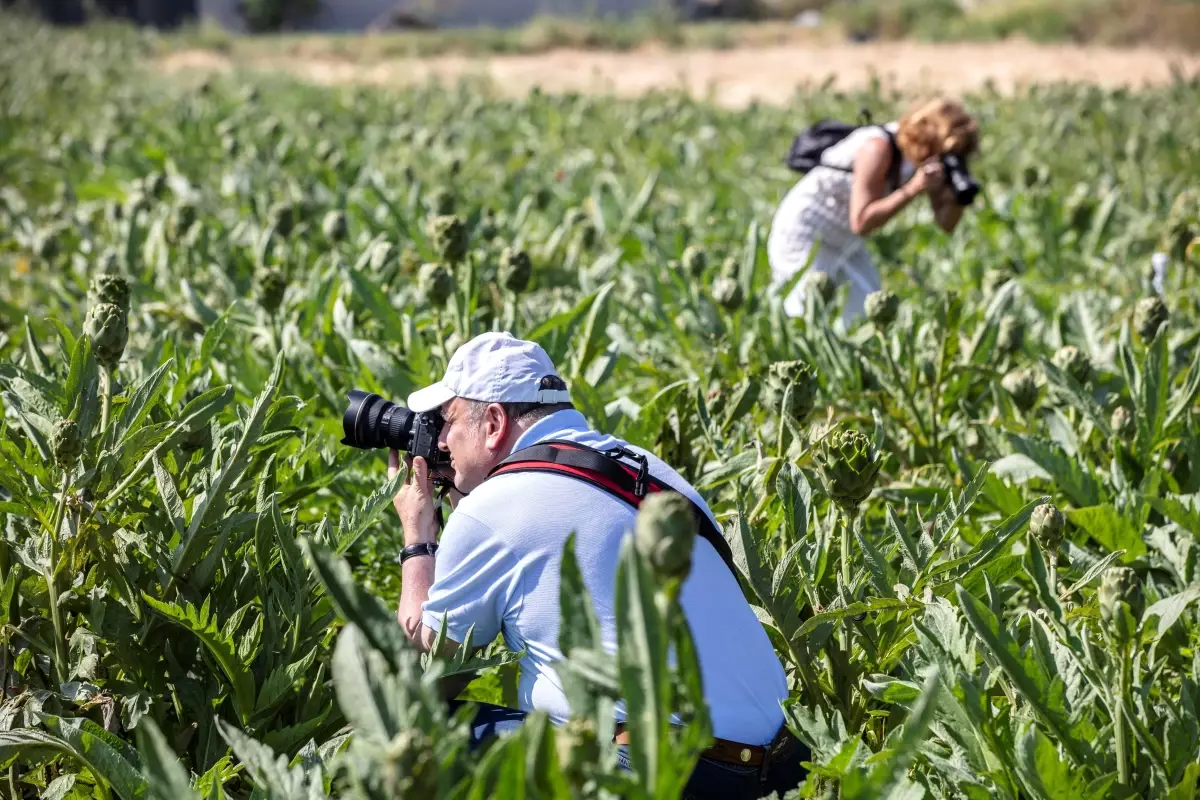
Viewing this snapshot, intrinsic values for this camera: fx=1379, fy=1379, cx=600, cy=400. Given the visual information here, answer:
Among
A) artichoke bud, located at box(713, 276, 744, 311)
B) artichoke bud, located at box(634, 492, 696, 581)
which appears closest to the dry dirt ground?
artichoke bud, located at box(713, 276, 744, 311)

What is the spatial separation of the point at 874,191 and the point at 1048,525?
7.55 ft

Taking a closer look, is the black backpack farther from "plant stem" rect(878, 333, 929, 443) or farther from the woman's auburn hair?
"plant stem" rect(878, 333, 929, 443)

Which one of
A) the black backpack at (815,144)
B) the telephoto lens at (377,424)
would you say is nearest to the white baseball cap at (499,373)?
the telephoto lens at (377,424)

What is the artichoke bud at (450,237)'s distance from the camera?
3.17 meters

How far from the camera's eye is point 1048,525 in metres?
1.99

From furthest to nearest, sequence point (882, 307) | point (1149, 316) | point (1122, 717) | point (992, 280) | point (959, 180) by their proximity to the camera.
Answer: point (959, 180), point (992, 280), point (1149, 316), point (882, 307), point (1122, 717)

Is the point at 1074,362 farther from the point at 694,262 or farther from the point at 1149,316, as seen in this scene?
the point at 694,262

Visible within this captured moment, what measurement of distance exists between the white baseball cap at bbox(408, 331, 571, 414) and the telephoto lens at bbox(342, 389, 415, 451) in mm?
144

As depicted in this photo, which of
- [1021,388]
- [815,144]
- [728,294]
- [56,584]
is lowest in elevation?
[56,584]

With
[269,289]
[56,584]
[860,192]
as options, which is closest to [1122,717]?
[56,584]

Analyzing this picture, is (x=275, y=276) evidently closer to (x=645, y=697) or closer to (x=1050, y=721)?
(x=1050, y=721)

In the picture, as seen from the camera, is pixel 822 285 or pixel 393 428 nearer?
pixel 393 428

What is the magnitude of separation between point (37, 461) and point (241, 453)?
1.09 feet

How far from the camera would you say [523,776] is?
3.78 ft
